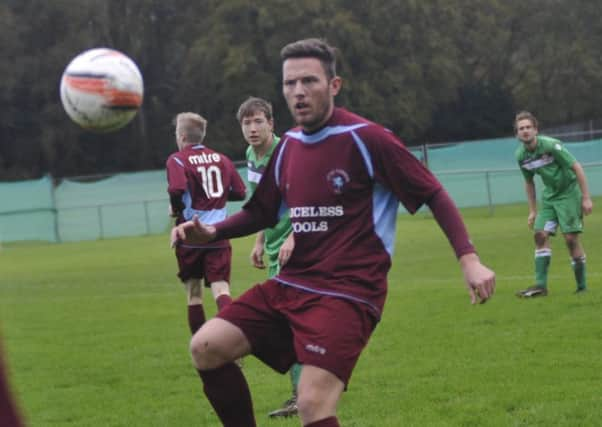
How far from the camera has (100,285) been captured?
17406 millimetres

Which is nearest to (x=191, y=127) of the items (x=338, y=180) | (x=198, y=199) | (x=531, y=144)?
(x=198, y=199)

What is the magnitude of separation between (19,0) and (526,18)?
28.2 meters

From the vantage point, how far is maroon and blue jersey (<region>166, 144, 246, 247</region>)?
30.9ft

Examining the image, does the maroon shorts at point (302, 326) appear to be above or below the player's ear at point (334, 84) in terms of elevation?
below

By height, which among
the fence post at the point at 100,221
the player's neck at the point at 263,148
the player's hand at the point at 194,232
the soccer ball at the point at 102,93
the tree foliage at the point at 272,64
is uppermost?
the soccer ball at the point at 102,93

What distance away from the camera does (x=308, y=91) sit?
4.91 m

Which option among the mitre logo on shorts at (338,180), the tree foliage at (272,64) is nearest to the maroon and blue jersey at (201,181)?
the mitre logo on shorts at (338,180)

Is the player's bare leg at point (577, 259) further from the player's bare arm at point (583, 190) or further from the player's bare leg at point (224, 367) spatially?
the player's bare leg at point (224, 367)

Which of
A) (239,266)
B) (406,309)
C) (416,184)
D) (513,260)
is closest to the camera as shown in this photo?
(416,184)

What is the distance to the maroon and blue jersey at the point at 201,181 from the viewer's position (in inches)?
371

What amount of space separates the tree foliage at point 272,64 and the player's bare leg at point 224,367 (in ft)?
154

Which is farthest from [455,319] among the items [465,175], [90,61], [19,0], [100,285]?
[19,0]

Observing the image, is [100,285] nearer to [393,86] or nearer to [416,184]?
[416,184]

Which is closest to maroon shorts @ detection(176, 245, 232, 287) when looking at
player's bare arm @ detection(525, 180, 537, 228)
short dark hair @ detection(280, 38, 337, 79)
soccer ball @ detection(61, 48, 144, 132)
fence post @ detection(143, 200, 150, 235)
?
soccer ball @ detection(61, 48, 144, 132)
